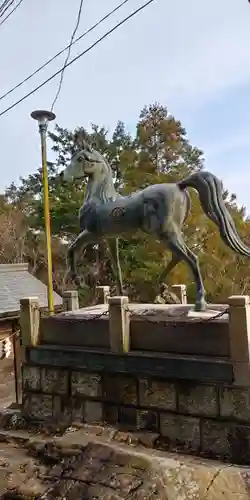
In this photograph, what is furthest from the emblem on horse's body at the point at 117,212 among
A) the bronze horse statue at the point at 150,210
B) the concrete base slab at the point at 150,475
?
the concrete base slab at the point at 150,475

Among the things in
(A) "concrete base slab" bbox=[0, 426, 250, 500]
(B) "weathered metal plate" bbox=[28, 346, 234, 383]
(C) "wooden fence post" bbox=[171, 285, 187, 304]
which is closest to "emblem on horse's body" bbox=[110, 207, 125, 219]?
(B) "weathered metal plate" bbox=[28, 346, 234, 383]

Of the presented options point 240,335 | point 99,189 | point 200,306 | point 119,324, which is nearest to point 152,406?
point 119,324

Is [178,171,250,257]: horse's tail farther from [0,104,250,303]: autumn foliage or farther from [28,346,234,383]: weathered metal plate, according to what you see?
[0,104,250,303]: autumn foliage

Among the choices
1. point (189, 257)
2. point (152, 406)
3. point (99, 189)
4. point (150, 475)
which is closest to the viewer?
point (150, 475)

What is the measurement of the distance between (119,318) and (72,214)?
12769 millimetres

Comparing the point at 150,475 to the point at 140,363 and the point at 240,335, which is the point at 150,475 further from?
the point at 240,335

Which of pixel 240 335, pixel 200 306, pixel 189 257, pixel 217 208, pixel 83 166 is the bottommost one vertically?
pixel 240 335

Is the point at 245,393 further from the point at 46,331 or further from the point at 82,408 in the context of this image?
the point at 46,331

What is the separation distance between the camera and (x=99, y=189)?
6.85 meters

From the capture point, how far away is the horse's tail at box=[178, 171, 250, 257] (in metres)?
5.72

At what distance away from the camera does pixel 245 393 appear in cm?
477

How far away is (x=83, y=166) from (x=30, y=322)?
263cm

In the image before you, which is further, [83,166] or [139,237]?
[139,237]

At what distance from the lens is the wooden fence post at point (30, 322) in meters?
6.72
